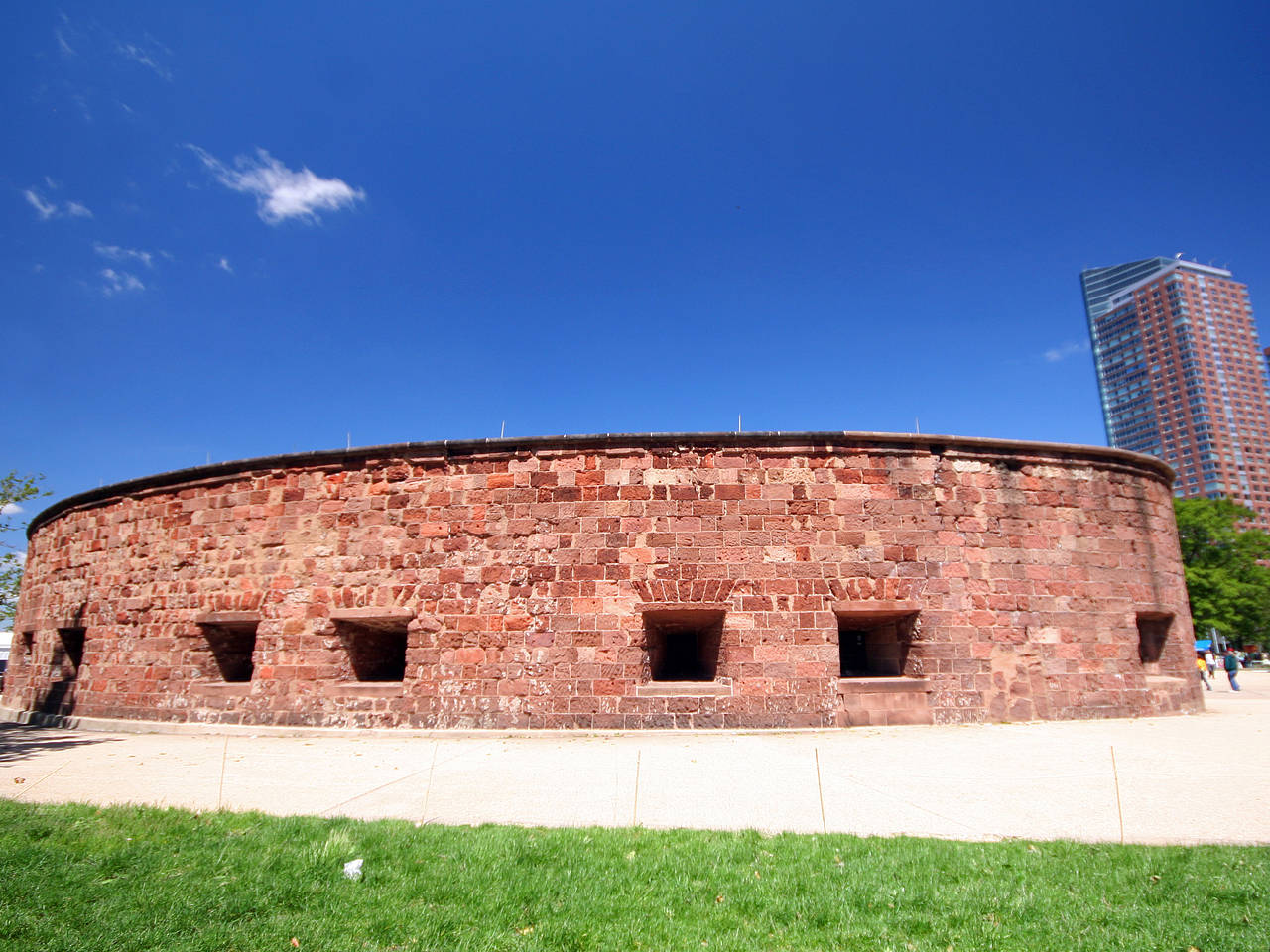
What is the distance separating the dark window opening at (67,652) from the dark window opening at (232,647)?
4461 mm

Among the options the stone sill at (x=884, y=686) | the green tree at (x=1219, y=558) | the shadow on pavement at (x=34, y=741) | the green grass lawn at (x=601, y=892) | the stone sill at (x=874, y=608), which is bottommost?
the shadow on pavement at (x=34, y=741)

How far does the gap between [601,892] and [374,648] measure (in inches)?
326

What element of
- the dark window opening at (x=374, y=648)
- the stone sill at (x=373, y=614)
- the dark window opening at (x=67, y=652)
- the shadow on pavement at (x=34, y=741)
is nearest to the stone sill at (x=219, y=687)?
the shadow on pavement at (x=34, y=741)

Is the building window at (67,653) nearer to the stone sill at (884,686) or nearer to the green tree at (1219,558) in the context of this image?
the stone sill at (884,686)

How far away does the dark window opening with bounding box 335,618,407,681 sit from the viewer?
10258 millimetres

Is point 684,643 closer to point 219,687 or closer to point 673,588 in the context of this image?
point 673,588

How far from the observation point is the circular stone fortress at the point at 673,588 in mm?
9406

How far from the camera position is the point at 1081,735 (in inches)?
330

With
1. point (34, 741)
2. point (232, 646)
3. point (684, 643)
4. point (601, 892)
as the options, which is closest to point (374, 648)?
point (232, 646)

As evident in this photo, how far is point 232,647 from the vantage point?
37.3ft

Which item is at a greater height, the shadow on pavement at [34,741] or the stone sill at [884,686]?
the stone sill at [884,686]

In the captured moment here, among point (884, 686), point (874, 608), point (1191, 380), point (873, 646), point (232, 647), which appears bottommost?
point (884, 686)

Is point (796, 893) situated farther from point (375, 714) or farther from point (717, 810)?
point (375, 714)

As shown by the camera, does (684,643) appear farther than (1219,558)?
No
